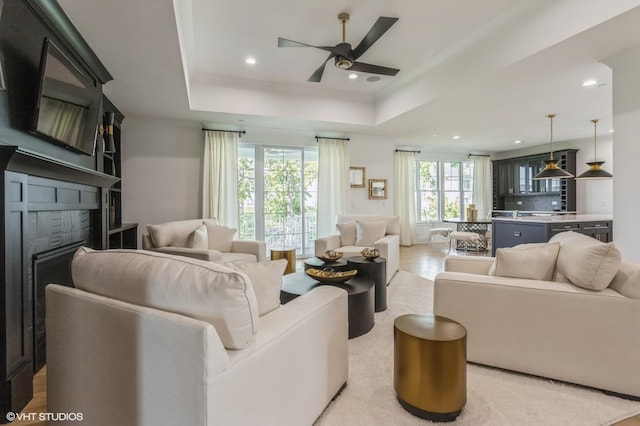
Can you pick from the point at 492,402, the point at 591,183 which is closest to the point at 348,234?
the point at 492,402

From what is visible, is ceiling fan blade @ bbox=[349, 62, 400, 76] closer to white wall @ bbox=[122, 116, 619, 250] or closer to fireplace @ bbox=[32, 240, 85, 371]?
white wall @ bbox=[122, 116, 619, 250]

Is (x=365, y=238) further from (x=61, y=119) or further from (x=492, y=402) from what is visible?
(x=61, y=119)

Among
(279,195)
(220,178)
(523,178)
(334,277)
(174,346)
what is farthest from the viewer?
(523,178)

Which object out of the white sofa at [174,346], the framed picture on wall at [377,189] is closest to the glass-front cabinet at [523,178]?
the framed picture on wall at [377,189]

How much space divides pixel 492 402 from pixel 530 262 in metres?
0.91

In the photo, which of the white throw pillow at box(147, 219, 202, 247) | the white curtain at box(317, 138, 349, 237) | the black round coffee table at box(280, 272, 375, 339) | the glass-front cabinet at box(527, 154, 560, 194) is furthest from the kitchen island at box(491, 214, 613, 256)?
the white throw pillow at box(147, 219, 202, 247)

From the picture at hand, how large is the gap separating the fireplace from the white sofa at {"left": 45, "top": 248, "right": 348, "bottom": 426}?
937 millimetres

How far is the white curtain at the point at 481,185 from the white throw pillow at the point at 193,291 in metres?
8.74

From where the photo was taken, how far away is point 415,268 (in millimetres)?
5027

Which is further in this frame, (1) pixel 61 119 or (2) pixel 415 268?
(2) pixel 415 268

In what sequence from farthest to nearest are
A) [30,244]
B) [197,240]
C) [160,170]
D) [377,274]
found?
[160,170] < [197,240] < [377,274] < [30,244]

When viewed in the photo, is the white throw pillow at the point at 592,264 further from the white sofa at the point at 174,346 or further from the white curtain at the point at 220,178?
the white curtain at the point at 220,178

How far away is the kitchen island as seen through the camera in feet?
14.0

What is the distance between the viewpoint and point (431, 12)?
303cm
